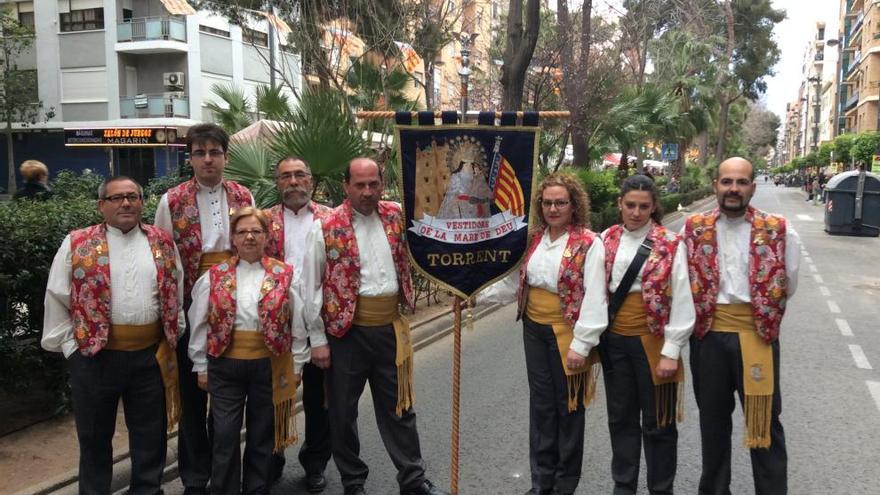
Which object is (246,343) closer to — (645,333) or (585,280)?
(585,280)

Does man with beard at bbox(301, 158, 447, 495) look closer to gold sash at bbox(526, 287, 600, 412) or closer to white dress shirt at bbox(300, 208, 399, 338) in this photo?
white dress shirt at bbox(300, 208, 399, 338)

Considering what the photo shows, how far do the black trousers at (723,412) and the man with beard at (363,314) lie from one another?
59.7 inches

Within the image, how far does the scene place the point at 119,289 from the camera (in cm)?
367

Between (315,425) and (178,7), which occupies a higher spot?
(178,7)

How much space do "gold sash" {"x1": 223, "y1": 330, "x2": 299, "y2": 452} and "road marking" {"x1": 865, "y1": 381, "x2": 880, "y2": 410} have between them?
4795 millimetres

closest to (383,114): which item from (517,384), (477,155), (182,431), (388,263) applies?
(477,155)

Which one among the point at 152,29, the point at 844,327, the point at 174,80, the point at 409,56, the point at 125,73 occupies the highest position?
the point at 152,29

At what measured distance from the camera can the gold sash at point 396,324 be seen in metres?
3.99

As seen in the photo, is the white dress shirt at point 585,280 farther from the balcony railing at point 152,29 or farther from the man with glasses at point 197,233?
the balcony railing at point 152,29

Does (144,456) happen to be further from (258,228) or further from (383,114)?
(383,114)

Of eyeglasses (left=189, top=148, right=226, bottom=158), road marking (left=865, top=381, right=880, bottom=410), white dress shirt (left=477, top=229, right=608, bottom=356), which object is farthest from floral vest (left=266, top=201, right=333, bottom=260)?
road marking (left=865, top=381, right=880, bottom=410)

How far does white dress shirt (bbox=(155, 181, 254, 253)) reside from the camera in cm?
409

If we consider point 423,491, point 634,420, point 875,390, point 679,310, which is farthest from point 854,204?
point 423,491

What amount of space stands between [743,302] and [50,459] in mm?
4203
